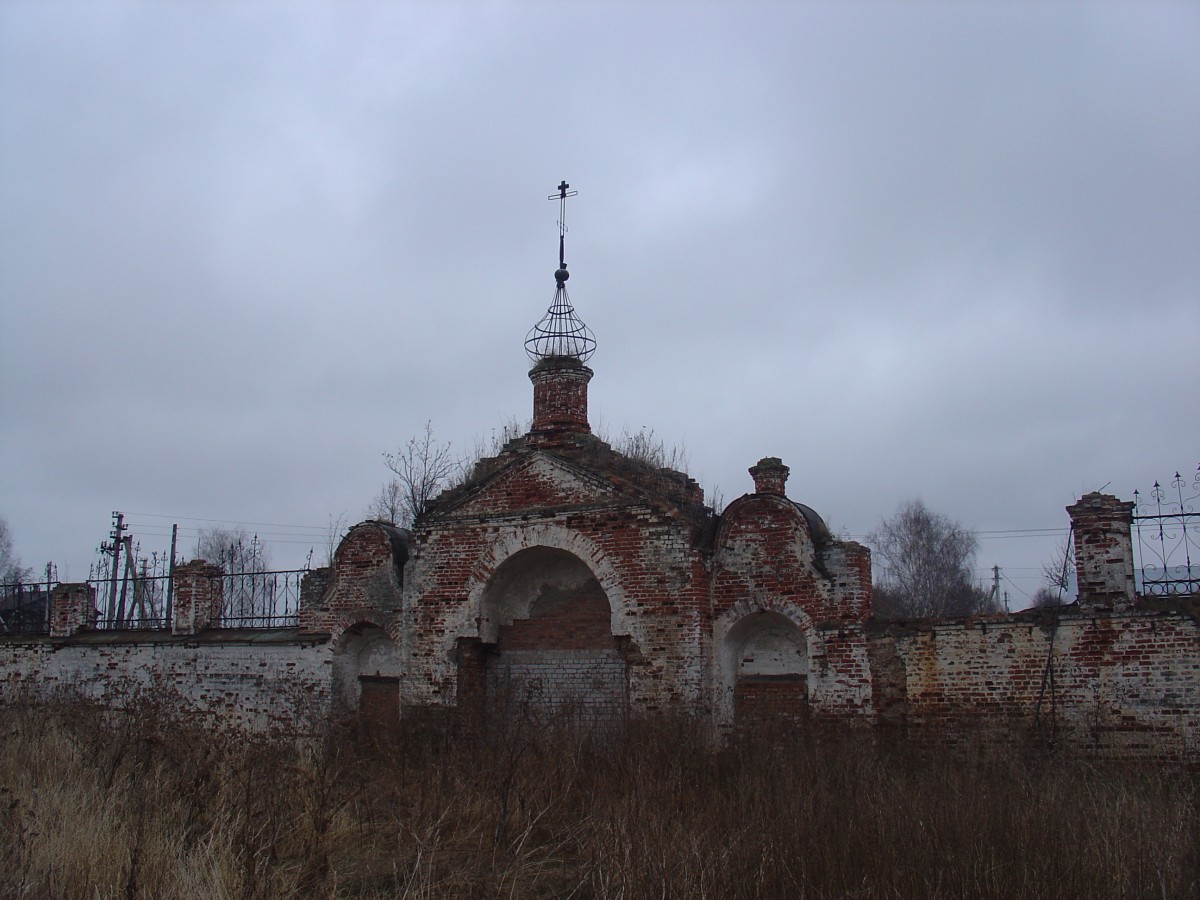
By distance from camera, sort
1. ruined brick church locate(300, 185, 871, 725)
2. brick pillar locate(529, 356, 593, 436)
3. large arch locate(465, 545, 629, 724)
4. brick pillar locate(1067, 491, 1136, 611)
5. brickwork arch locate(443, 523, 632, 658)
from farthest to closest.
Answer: brick pillar locate(529, 356, 593, 436) < large arch locate(465, 545, 629, 724) < brickwork arch locate(443, 523, 632, 658) < ruined brick church locate(300, 185, 871, 725) < brick pillar locate(1067, 491, 1136, 611)

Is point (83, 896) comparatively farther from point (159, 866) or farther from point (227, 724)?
point (227, 724)

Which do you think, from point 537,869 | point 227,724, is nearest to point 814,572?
point 537,869

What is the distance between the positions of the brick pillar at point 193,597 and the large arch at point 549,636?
5.53 m

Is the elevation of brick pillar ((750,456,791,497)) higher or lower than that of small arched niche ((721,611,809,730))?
higher

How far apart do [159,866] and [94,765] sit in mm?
2798

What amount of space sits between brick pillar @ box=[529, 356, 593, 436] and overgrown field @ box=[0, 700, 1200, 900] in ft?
19.5

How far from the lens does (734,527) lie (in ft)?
40.7

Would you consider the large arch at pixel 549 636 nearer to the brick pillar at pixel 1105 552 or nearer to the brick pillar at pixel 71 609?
the brick pillar at pixel 1105 552

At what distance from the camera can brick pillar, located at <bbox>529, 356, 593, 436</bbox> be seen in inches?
570

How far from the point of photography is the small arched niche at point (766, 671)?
12.0 m

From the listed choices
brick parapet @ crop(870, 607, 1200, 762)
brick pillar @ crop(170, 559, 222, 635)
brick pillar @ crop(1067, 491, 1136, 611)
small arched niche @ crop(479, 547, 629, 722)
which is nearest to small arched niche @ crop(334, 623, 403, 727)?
small arched niche @ crop(479, 547, 629, 722)

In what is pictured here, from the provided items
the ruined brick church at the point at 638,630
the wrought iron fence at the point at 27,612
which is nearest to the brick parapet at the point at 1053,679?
the ruined brick church at the point at 638,630

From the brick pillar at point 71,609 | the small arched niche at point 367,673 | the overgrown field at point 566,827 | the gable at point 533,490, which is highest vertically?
the gable at point 533,490

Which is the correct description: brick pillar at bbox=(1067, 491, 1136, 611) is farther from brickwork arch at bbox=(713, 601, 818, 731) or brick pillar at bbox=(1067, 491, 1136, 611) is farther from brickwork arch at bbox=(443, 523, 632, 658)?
brickwork arch at bbox=(443, 523, 632, 658)
